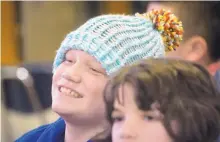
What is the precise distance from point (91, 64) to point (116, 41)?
78 mm

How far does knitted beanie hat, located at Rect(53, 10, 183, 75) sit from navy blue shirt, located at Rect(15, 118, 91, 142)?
15 cm

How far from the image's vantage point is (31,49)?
4871mm

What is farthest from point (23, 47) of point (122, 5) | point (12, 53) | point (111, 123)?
point (111, 123)

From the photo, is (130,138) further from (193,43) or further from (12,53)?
(12,53)

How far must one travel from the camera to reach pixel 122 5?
4.35 meters

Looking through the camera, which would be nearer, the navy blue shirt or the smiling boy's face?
the smiling boy's face

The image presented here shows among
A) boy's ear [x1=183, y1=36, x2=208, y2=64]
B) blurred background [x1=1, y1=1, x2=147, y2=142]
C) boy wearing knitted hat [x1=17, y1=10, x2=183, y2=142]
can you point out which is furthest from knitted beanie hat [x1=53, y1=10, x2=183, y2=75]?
blurred background [x1=1, y1=1, x2=147, y2=142]

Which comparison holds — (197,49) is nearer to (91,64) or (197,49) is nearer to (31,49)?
(91,64)

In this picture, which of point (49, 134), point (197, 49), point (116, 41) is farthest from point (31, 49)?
point (116, 41)

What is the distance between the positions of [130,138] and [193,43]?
96 cm

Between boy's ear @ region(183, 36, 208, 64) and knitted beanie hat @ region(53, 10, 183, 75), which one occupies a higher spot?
knitted beanie hat @ region(53, 10, 183, 75)

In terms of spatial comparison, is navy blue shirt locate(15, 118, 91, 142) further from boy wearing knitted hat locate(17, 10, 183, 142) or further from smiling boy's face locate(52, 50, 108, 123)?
smiling boy's face locate(52, 50, 108, 123)

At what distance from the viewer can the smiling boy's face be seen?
1396mm

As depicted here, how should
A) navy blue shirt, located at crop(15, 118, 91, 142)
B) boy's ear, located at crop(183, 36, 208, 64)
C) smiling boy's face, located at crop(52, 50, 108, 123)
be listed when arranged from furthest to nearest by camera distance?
1. boy's ear, located at crop(183, 36, 208, 64)
2. navy blue shirt, located at crop(15, 118, 91, 142)
3. smiling boy's face, located at crop(52, 50, 108, 123)
